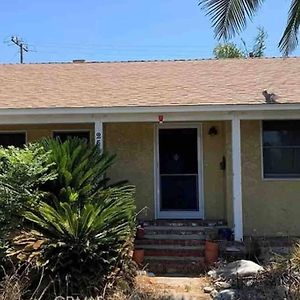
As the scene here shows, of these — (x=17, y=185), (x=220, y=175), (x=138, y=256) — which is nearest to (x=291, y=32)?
(x=220, y=175)

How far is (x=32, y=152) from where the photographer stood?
8914mm

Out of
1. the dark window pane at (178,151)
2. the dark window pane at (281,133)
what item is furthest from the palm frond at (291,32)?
the dark window pane at (178,151)

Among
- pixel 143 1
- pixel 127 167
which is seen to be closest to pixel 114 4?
pixel 143 1

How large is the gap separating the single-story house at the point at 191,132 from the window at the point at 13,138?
0.08 feet

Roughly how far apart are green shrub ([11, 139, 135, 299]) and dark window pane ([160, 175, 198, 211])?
10.5 ft

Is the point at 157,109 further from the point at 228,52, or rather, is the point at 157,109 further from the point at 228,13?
the point at 228,52

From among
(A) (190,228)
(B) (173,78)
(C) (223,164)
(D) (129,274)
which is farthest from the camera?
(B) (173,78)

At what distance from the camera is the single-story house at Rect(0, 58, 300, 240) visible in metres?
10.8

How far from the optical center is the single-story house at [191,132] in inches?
423

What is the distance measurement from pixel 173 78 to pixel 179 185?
9.40 feet

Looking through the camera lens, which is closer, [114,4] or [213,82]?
[114,4]

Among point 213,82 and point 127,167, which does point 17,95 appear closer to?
point 127,167

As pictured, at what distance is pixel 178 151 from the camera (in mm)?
12195

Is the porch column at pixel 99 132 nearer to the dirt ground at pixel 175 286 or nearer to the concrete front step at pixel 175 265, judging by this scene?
the concrete front step at pixel 175 265
